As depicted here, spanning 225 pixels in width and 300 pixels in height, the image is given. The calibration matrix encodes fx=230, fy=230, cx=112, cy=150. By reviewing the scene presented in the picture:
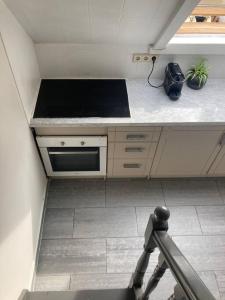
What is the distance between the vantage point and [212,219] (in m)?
2.05

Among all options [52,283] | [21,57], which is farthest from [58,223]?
[21,57]

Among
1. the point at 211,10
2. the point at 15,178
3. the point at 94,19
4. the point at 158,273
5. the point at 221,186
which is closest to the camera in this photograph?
the point at 158,273

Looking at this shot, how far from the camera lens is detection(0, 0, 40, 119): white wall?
124 cm

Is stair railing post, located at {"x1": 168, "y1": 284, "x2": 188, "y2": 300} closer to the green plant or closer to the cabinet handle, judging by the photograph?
the cabinet handle

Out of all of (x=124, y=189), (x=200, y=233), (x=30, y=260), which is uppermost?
(x=124, y=189)

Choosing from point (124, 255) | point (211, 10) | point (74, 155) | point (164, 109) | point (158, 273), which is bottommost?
point (158, 273)

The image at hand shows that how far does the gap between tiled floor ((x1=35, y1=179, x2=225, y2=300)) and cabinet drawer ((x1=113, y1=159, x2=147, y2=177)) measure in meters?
0.15

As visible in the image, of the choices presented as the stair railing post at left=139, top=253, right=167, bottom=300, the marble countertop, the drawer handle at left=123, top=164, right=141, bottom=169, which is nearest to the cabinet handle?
the marble countertop

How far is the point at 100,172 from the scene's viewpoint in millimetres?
2102

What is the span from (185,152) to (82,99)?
950 mm

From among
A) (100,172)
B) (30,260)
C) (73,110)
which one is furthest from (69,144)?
(30,260)

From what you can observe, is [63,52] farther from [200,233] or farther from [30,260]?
[200,233]

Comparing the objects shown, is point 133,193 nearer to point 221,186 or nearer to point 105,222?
point 105,222

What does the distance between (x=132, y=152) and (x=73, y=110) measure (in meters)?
0.59
